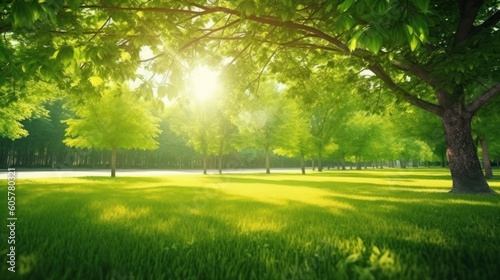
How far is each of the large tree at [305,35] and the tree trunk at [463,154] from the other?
32 mm

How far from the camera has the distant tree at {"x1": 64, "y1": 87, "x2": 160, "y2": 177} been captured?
21.0m

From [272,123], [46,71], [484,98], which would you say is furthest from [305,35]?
[272,123]

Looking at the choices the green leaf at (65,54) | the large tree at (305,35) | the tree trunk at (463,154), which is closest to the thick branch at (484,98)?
the large tree at (305,35)

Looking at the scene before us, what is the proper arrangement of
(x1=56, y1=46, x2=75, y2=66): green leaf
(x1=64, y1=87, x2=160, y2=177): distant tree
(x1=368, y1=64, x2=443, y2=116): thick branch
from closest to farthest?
(x1=56, y1=46, x2=75, y2=66): green leaf, (x1=368, y1=64, x2=443, y2=116): thick branch, (x1=64, y1=87, x2=160, y2=177): distant tree

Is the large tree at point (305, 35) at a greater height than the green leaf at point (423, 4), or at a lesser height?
greater

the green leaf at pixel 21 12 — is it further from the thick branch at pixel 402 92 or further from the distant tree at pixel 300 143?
the distant tree at pixel 300 143

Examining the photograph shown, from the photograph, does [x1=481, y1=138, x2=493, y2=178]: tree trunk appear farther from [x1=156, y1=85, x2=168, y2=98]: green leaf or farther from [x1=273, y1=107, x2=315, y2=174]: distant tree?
[x1=156, y1=85, x2=168, y2=98]: green leaf

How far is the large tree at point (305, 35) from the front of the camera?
2945 millimetres

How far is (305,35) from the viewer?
7.35m

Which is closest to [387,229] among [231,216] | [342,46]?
[231,216]

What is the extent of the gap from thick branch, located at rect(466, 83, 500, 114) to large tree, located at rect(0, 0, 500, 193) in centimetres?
3

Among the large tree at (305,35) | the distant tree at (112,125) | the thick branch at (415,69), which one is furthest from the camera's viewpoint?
the distant tree at (112,125)

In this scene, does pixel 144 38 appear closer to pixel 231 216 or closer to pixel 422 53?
pixel 231 216

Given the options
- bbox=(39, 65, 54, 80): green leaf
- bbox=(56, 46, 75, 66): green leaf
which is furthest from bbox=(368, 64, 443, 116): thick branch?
bbox=(39, 65, 54, 80): green leaf
